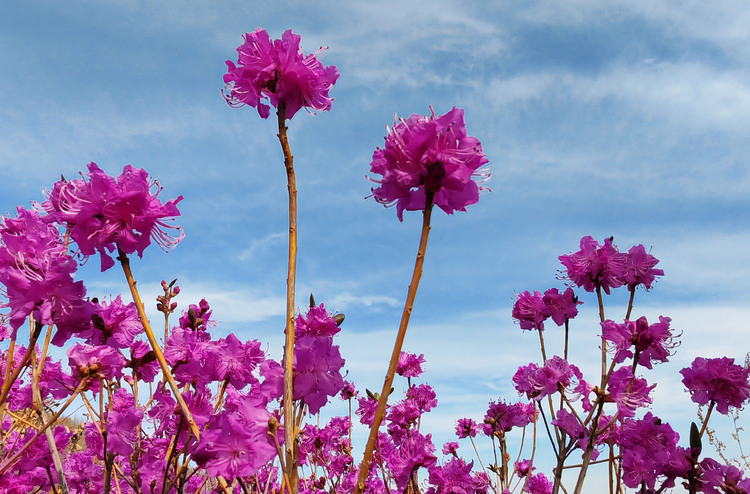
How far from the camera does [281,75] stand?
200 centimetres

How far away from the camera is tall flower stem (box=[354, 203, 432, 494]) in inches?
53.3

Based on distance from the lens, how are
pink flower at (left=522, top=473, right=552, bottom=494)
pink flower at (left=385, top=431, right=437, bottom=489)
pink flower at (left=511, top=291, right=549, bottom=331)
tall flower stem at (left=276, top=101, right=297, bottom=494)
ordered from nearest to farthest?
1. tall flower stem at (left=276, top=101, right=297, bottom=494)
2. pink flower at (left=511, top=291, right=549, bottom=331)
3. pink flower at (left=385, top=431, right=437, bottom=489)
4. pink flower at (left=522, top=473, right=552, bottom=494)

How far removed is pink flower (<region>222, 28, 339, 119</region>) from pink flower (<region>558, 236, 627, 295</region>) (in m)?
2.15

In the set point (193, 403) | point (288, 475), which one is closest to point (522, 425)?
point (193, 403)

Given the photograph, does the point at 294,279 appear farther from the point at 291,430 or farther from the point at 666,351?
the point at 666,351

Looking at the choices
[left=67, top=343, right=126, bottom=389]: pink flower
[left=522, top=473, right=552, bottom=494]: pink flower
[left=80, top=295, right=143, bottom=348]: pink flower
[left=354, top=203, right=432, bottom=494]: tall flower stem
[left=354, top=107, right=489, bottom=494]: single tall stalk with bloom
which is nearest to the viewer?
[left=354, top=203, right=432, bottom=494]: tall flower stem

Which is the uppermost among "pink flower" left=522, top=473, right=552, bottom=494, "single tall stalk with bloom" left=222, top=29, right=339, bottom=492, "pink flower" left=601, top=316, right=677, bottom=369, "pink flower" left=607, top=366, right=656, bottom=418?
"single tall stalk with bloom" left=222, top=29, right=339, bottom=492

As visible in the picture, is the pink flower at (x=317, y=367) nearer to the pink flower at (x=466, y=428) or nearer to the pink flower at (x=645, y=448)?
the pink flower at (x=645, y=448)

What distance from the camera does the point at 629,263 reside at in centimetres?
348

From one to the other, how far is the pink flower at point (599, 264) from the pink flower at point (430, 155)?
6.68 ft

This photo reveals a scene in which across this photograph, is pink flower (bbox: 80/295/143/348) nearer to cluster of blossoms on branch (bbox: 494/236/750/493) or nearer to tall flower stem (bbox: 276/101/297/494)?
tall flower stem (bbox: 276/101/297/494)

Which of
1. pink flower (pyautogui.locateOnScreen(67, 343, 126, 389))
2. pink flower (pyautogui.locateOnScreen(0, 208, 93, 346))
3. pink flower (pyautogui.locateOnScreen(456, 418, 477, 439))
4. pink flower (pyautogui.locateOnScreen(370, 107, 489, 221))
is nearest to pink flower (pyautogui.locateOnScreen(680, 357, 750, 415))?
pink flower (pyautogui.locateOnScreen(370, 107, 489, 221))

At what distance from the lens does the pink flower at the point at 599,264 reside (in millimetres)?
3434

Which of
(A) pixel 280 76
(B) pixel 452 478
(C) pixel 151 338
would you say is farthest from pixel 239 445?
(B) pixel 452 478
